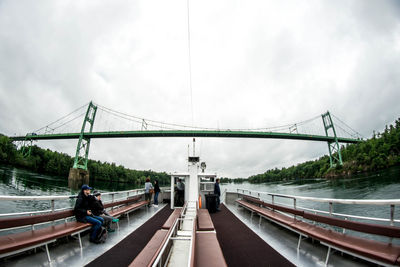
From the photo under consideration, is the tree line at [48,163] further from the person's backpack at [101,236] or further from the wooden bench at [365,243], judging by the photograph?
the wooden bench at [365,243]

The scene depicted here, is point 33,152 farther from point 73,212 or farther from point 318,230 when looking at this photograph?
point 318,230

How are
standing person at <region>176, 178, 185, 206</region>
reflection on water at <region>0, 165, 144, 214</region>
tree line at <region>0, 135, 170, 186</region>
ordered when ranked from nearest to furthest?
standing person at <region>176, 178, 185, 206</region> < reflection on water at <region>0, 165, 144, 214</region> < tree line at <region>0, 135, 170, 186</region>

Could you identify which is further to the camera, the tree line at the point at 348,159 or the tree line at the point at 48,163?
the tree line at the point at 48,163

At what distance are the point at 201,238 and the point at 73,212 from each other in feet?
8.01

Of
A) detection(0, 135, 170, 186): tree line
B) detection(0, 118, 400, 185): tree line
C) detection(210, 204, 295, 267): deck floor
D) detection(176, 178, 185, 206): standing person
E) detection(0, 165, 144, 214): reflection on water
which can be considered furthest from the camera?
detection(0, 135, 170, 186): tree line

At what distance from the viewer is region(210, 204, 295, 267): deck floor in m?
2.86

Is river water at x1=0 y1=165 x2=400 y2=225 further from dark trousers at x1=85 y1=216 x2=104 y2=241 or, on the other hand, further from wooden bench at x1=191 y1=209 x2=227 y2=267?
dark trousers at x1=85 y1=216 x2=104 y2=241

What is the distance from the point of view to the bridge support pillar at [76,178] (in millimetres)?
28775

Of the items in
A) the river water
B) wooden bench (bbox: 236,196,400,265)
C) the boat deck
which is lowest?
the river water

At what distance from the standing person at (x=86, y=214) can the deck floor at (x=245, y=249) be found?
2.38 meters

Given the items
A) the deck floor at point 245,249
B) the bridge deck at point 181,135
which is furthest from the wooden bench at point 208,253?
the bridge deck at point 181,135

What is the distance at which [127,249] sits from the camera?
11.1ft

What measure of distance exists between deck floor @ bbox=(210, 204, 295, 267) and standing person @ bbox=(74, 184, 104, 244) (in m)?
2.38

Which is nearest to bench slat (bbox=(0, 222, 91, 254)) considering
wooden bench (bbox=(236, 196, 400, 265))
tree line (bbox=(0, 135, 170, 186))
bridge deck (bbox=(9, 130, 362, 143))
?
wooden bench (bbox=(236, 196, 400, 265))
